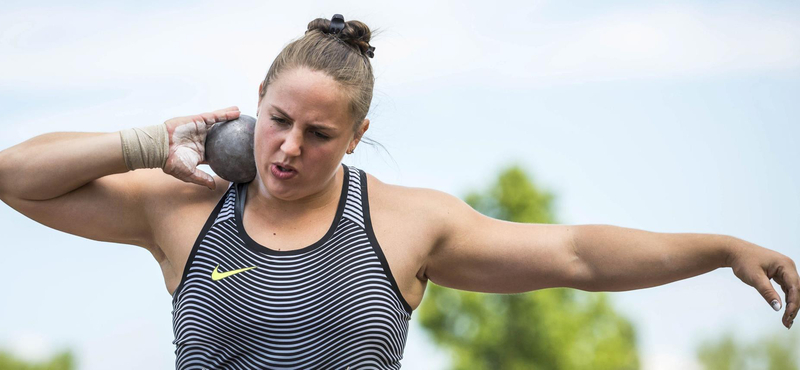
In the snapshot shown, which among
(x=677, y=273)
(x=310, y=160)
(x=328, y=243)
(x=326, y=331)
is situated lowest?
(x=326, y=331)

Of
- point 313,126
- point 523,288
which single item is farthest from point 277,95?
point 523,288

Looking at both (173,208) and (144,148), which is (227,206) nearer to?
(173,208)

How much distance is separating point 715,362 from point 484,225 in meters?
30.7

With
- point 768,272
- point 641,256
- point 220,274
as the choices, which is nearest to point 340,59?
point 220,274

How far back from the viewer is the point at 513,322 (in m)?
18.1

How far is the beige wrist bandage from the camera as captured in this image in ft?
10.2

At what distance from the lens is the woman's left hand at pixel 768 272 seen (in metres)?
2.91

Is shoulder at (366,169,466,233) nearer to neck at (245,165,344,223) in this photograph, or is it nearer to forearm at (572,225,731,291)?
neck at (245,165,344,223)

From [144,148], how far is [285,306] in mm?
831

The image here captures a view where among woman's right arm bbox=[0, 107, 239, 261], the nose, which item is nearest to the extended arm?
the nose

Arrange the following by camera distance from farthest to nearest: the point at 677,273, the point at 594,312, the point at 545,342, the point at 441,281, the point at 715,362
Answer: the point at 715,362 → the point at 594,312 → the point at 545,342 → the point at 441,281 → the point at 677,273

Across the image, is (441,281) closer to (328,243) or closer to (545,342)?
(328,243)

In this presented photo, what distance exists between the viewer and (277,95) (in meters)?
3.05

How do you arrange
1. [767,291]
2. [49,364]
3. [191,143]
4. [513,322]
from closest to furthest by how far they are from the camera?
[767,291]
[191,143]
[513,322]
[49,364]
